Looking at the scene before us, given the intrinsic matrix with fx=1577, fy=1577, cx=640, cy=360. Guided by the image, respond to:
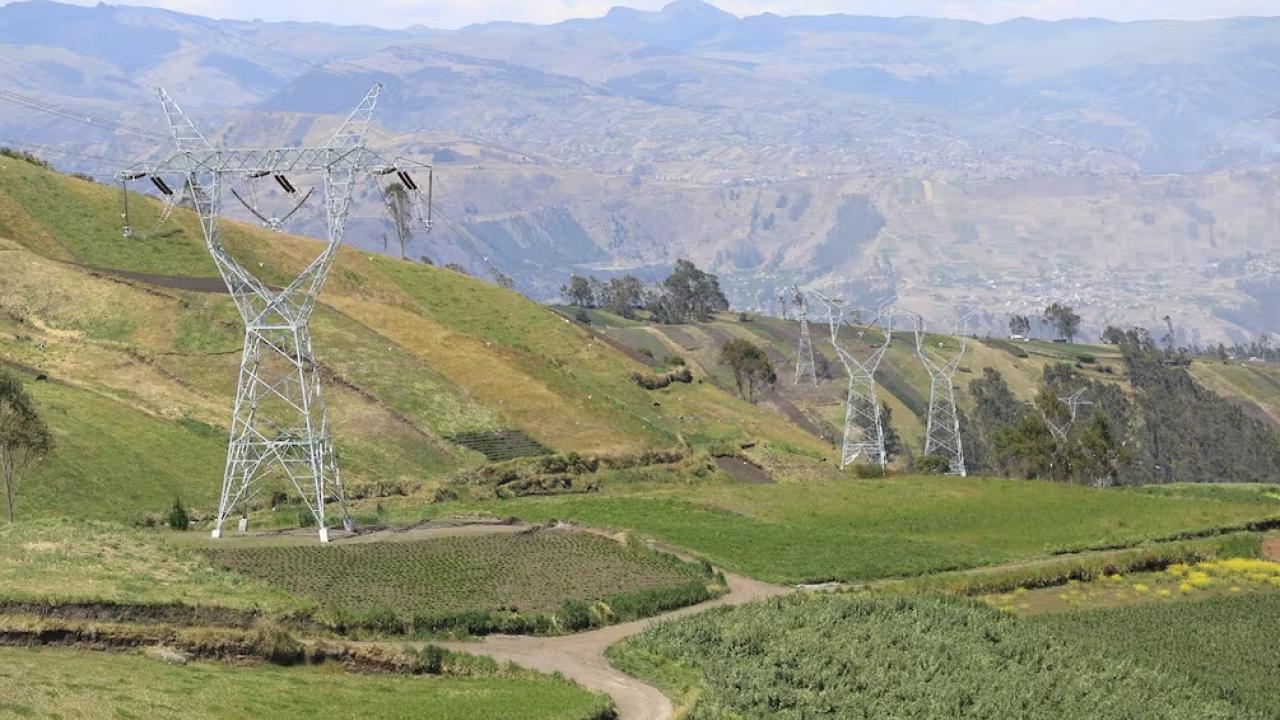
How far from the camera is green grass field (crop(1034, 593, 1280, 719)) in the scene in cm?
5450

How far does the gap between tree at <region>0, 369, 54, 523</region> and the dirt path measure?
27.6m

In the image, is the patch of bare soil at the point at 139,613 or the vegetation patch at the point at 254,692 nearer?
the vegetation patch at the point at 254,692

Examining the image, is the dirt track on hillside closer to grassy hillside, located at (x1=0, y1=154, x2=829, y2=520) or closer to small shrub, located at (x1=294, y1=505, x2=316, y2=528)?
grassy hillside, located at (x1=0, y1=154, x2=829, y2=520)

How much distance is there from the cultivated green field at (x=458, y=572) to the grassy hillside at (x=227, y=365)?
1763cm

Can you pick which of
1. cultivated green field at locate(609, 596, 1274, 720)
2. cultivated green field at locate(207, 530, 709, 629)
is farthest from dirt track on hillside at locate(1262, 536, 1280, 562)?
cultivated green field at locate(207, 530, 709, 629)

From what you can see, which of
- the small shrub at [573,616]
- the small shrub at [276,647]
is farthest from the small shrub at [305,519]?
the small shrub at [276,647]

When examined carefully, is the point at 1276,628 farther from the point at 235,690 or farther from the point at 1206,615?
the point at 235,690

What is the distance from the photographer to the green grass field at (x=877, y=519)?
257ft

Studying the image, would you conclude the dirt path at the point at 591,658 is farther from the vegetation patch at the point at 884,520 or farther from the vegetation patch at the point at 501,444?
the vegetation patch at the point at 501,444

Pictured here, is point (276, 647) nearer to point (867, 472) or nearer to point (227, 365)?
point (227, 365)

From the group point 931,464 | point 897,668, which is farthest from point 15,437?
point 931,464

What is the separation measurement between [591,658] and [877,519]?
38.3 m

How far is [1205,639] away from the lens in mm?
61562

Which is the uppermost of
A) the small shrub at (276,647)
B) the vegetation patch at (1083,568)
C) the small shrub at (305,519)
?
the small shrub at (276,647)
